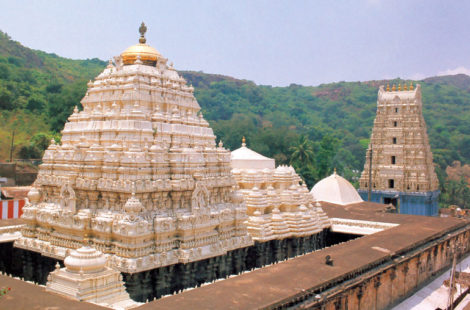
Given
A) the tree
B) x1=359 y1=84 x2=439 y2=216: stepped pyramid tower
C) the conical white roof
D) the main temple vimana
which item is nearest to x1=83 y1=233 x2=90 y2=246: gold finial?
the main temple vimana

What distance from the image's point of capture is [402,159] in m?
31.1

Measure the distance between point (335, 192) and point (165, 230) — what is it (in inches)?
636

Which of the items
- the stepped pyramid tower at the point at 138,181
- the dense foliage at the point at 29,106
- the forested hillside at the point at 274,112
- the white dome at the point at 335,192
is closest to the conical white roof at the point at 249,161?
the stepped pyramid tower at the point at 138,181

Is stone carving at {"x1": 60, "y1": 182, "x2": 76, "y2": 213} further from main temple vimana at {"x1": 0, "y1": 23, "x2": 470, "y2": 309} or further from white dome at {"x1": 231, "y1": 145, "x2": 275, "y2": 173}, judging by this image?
white dome at {"x1": 231, "y1": 145, "x2": 275, "y2": 173}

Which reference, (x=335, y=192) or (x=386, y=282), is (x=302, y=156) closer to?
(x=335, y=192)

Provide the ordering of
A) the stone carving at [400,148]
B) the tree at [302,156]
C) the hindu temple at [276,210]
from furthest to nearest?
the tree at [302,156], the stone carving at [400,148], the hindu temple at [276,210]

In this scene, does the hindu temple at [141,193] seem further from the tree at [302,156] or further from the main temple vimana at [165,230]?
the tree at [302,156]

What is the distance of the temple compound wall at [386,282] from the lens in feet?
35.9

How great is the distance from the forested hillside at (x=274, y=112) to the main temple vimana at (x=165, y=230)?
2328cm

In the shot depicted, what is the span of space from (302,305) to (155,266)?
395 centimetres

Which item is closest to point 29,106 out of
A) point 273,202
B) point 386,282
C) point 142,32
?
point 142,32

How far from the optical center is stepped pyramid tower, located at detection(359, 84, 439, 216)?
3058 cm

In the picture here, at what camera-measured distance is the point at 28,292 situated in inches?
381

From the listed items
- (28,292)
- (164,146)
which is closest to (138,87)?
(164,146)
